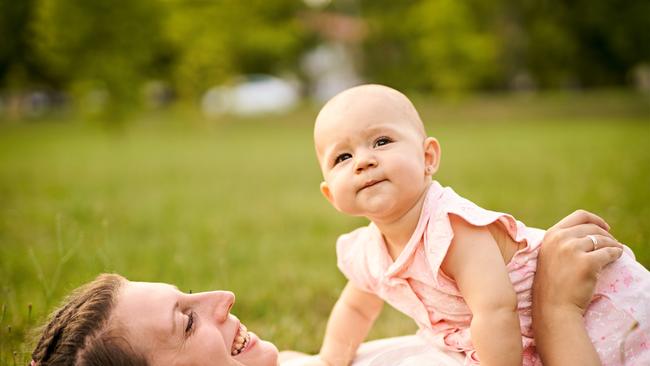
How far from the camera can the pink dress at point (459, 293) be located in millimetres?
1840

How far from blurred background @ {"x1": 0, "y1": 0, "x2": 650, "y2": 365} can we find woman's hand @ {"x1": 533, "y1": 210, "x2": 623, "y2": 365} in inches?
52.2

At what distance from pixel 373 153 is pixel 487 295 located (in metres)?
0.54

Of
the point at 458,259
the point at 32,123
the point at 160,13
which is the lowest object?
the point at 32,123

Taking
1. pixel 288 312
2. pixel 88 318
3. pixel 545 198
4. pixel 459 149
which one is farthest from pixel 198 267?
pixel 459 149

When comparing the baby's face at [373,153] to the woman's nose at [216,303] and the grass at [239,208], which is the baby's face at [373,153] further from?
the grass at [239,208]

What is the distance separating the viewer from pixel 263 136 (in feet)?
68.0

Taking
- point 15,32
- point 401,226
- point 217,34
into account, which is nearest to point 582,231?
point 401,226

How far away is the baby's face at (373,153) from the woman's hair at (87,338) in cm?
76

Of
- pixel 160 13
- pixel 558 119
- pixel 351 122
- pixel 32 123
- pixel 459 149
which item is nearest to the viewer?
pixel 351 122

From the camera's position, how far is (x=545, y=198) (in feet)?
21.1

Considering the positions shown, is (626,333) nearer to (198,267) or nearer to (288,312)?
(288,312)

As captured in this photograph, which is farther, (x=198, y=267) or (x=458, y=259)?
(x=198, y=267)

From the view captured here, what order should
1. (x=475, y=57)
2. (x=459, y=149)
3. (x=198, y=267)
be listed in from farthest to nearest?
(x=475, y=57) → (x=459, y=149) → (x=198, y=267)

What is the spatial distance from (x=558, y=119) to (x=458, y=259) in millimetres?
21078
